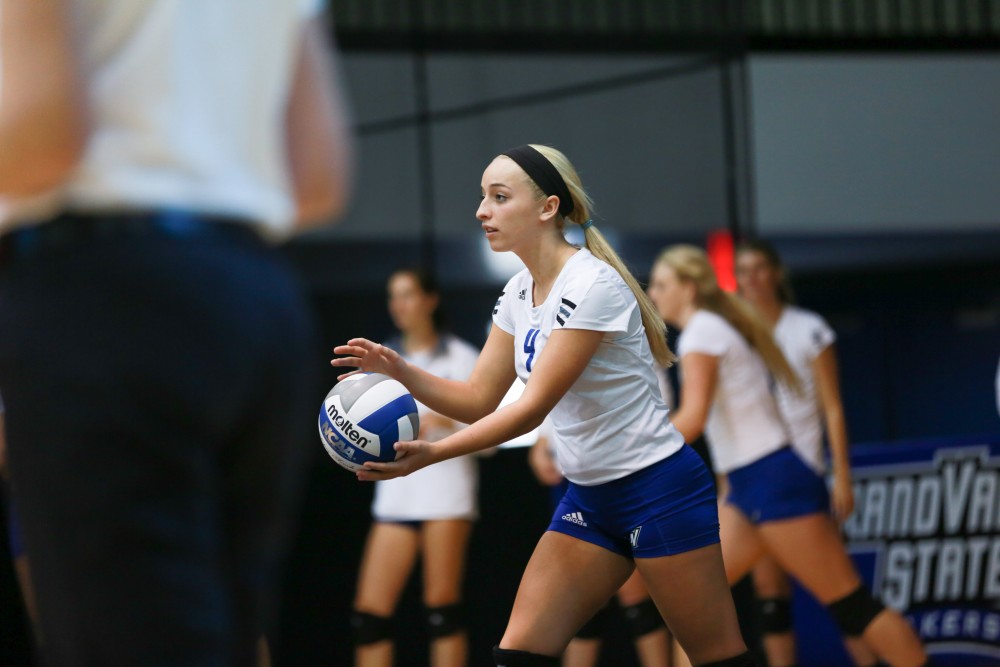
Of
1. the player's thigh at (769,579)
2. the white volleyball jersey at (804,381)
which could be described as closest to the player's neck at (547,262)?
the white volleyball jersey at (804,381)

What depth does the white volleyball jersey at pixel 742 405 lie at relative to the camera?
4941 mm

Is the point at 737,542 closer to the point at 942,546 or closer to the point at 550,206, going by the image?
the point at 942,546

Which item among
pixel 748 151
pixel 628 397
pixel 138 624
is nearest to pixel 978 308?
pixel 748 151

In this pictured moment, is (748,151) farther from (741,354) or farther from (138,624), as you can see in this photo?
(138,624)

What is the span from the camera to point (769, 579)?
18.5 feet

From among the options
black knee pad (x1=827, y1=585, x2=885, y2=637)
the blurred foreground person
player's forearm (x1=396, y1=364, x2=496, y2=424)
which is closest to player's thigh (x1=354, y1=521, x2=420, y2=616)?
black knee pad (x1=827, y1=585, x2=885, y2=637)

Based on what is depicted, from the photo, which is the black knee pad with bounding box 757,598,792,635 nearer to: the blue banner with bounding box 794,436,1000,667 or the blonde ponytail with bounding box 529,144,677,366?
the blue banner with bounding box 794,436,1000,667

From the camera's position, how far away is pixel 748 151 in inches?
267

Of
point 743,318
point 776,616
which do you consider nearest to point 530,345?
point 743,318

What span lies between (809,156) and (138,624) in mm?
6942

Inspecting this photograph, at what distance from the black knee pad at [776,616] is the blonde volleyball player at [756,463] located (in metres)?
0.53

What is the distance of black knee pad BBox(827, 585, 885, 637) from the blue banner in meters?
1.28

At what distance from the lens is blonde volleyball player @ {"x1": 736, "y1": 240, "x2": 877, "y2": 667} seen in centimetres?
550

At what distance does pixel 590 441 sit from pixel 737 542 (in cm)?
196
